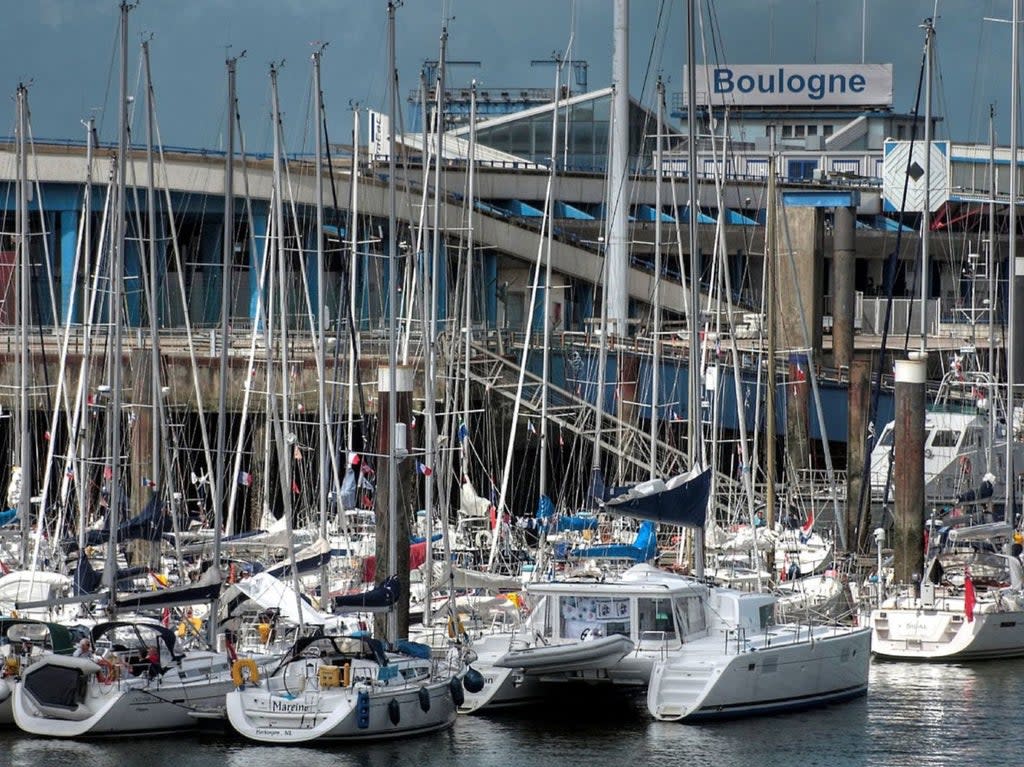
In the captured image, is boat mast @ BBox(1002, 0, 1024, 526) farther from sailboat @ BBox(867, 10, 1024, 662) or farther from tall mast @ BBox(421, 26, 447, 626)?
tall mast @ BBox(421, 26, 447, 626)

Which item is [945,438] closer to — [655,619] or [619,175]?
[619,175]

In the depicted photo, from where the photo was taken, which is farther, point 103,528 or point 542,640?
point 103,528

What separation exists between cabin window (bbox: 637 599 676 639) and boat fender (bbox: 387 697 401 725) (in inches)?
172

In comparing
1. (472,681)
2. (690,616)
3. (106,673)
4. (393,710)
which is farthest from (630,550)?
(106,673)

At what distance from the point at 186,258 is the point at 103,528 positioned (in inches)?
1090

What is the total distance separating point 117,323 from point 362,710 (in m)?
9.37

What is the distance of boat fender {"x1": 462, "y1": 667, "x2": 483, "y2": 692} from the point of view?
31.8 metres

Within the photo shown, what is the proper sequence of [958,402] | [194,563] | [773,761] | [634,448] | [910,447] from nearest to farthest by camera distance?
1. [773,761]
2. [910,447]
3. [194,563]
4. [634,448]
5. [958,402]

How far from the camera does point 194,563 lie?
145ft

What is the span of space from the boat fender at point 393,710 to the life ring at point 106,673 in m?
3.98

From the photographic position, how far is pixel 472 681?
31.8 metres

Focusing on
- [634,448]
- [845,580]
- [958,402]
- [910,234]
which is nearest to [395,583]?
[845,580]

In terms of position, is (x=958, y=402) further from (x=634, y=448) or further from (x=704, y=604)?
(x=704, y=604)

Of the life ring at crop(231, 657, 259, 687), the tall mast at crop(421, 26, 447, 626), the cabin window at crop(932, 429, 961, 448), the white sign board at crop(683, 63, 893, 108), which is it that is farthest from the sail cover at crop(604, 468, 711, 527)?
the white sign board at crop(683, 63, 893, 108)
